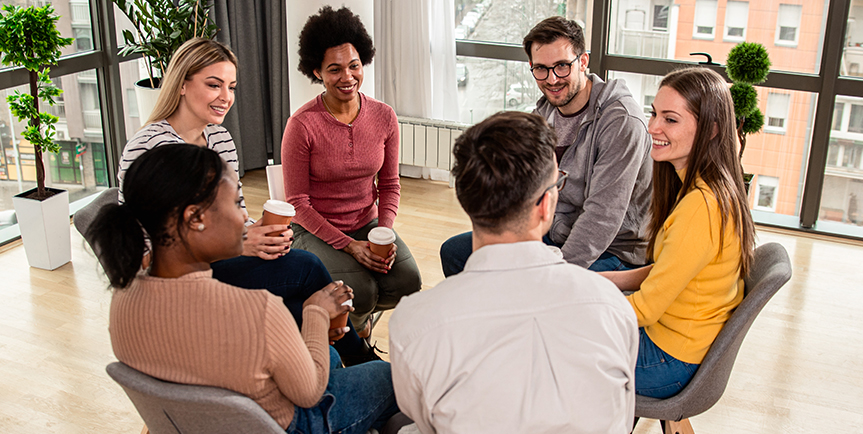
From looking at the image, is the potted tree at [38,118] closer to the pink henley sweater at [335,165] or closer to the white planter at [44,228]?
the white planter at [44,228]

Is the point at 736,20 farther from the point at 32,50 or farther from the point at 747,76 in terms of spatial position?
the point at 32,50

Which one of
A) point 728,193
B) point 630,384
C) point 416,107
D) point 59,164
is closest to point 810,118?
point 416,107

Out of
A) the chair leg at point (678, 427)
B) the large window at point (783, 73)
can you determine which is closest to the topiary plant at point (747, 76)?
the large window at point (783, 73)

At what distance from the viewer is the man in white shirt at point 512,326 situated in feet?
3.79

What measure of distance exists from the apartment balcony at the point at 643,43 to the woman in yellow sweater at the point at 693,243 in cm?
258

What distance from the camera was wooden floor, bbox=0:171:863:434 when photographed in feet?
7.81

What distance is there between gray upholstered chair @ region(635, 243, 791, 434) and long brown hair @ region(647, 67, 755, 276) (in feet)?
0.18

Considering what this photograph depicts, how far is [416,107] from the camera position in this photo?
4840 millimetres

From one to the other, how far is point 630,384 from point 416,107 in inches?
147

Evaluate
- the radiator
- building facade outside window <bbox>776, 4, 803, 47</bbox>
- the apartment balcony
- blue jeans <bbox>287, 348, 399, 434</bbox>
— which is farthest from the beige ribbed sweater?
building facade outside window <bbox>776, 4, 803, 47</bbox>

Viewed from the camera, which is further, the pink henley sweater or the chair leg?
the pink henley sweater

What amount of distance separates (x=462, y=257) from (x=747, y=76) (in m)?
2.06

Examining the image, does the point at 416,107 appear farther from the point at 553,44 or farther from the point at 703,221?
the point at 703,221

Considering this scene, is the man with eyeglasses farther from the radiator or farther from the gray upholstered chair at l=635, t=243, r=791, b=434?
the radiator
